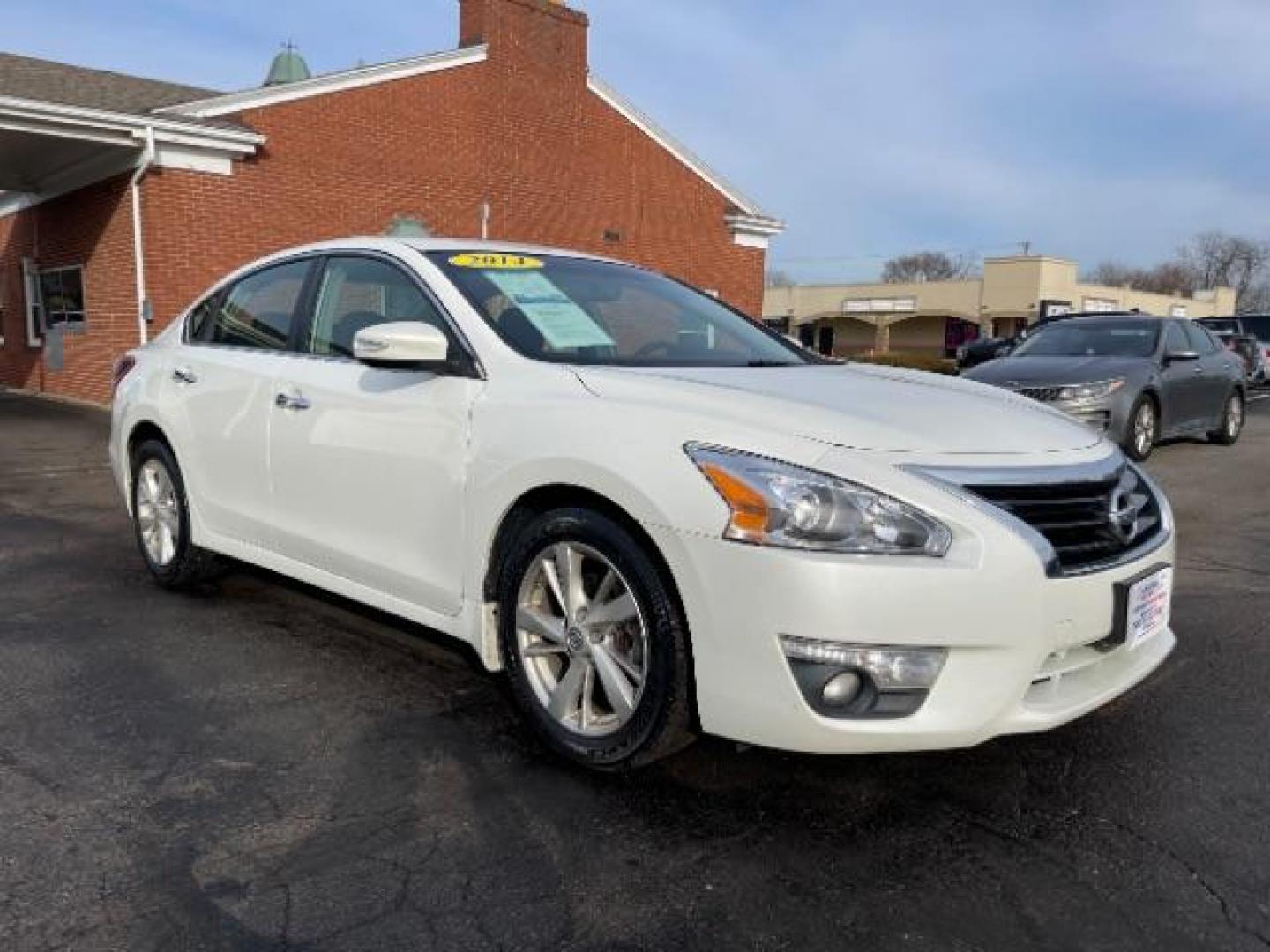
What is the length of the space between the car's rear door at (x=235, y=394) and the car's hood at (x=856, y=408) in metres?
1.71

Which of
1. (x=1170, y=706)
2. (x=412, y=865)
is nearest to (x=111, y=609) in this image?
(x=412, y=865)

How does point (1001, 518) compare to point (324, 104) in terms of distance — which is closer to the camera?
point (1001, 518)

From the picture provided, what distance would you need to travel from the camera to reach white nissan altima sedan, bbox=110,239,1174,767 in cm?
260

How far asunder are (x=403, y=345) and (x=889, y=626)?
5.65 feet

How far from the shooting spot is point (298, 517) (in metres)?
4.07

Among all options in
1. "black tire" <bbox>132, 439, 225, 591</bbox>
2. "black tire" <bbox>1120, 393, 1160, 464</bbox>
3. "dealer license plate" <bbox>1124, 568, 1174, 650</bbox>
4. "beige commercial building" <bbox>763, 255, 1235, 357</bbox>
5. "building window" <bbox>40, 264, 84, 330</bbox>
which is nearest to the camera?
"dealer license plate" <bbox>1124, 568, 1174, 650</bbox>

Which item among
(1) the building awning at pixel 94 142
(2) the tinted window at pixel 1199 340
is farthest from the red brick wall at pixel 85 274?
(2) the tinted window at pixel 1199 340

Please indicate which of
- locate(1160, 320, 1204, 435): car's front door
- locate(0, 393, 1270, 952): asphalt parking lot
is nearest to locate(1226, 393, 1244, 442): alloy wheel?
locate(1160, 320, 1204, 435): car's front door

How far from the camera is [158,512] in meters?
5.12

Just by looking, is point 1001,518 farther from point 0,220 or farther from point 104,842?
point 0,220

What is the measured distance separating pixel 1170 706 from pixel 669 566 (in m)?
2.08

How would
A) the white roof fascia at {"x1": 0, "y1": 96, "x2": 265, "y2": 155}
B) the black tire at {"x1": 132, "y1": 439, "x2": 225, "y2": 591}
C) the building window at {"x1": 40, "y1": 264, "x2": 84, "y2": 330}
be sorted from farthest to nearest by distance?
the building window at {"x1": 40, "y1": 264, "x2": 84, "y2": 330}, the white roof fascia at {"x1": 0, "y1": 96, "x2": 265, "y2": 155}, the black tire at {"x1": 132, "y1": 439, "x2": 225, "y2": 591}

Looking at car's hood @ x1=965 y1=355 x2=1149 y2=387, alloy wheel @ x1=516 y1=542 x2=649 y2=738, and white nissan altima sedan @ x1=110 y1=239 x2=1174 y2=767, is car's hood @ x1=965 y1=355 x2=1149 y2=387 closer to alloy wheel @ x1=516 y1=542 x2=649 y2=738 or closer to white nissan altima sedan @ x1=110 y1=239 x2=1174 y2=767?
white nissan altima sedan @ x1=110 y1=239 x2=1174 y2=767

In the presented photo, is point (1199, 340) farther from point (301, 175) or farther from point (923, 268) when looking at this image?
point (923, 268)
